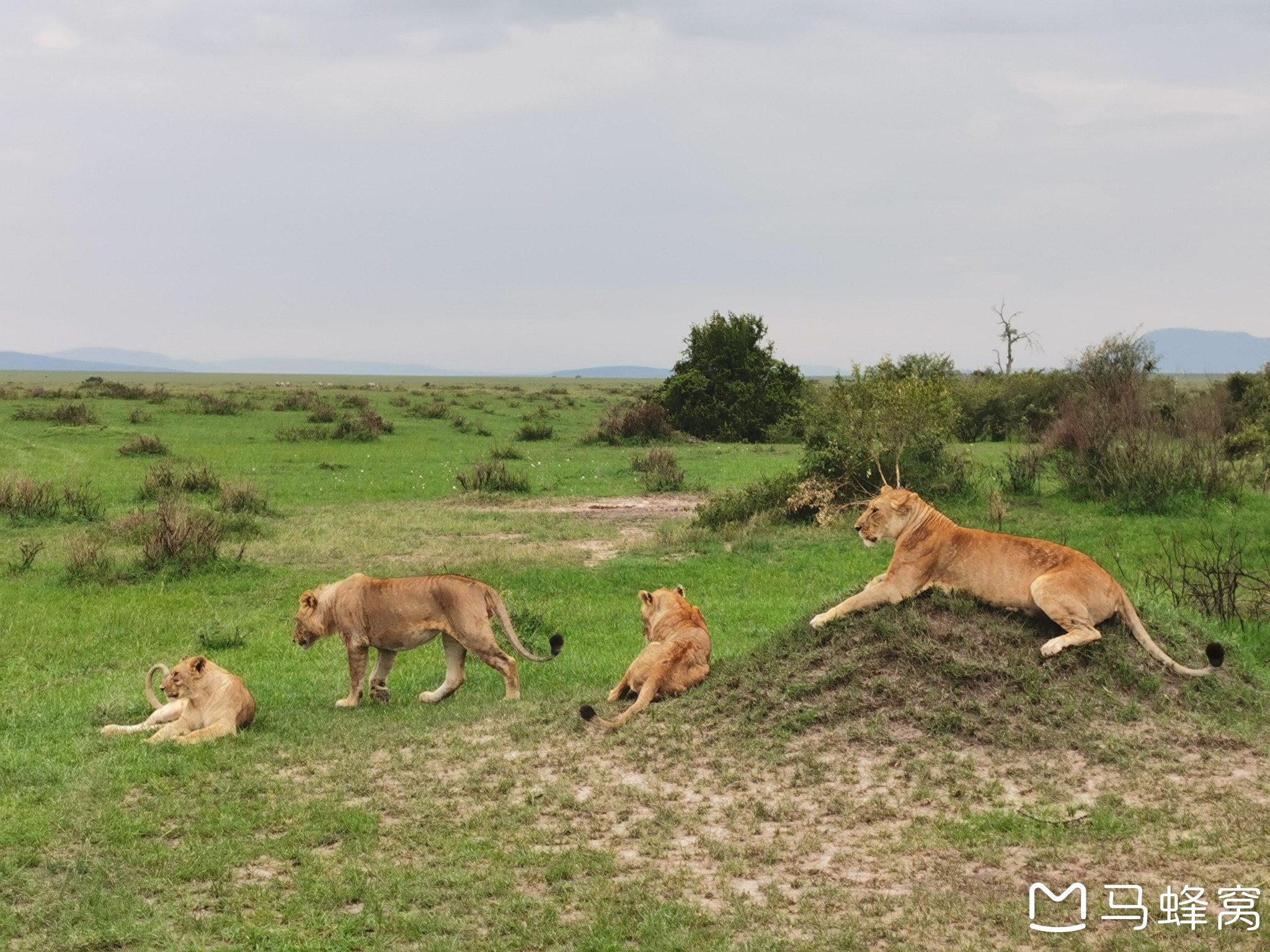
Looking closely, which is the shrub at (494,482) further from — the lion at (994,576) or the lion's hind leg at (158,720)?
the lion at (994,576)

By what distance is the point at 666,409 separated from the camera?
44938 millimetres

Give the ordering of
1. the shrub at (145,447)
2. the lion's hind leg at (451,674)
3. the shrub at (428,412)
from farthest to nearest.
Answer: the shrub at (428,412), the shrub at (145,447), the lion's hind leg at (451,674)

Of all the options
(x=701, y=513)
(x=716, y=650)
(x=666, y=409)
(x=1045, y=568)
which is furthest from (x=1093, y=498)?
(x=666, y=409)

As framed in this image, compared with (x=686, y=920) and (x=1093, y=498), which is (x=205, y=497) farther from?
(x=686, y=920)

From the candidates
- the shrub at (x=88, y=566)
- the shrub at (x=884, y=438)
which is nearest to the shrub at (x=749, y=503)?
the shrub at (x=884, y=438)

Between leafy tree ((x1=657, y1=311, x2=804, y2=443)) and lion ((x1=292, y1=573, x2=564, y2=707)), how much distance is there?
3370 cm

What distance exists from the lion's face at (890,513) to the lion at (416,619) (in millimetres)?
2638

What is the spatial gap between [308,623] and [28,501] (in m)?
14.5

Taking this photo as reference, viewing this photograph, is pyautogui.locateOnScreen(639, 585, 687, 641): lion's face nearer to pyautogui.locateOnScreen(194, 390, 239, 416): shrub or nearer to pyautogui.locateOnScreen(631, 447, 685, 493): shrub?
pyautogui.locateOnScreen(631, 447, 685, 493): shrub

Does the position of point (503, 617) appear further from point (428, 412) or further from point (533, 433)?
point (428, 412)

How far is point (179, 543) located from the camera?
17703mm

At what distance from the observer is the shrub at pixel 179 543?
17.5 m

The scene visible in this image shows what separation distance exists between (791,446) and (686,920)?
35478 mm

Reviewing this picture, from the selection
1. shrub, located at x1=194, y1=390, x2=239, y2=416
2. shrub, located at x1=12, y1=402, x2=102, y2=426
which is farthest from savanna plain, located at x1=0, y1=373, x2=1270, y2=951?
shrub, located at x1=194, y1=390, x2=239, y2=416
